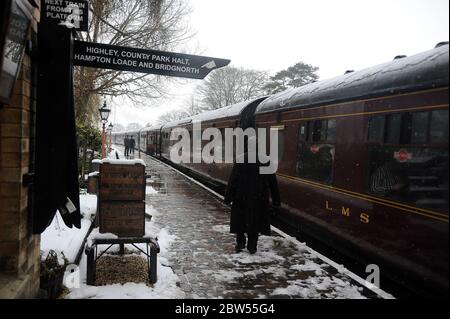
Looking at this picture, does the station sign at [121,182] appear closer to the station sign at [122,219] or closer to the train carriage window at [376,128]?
the station sign at [122,219]

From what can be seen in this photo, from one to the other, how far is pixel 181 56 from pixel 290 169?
3.89 metres

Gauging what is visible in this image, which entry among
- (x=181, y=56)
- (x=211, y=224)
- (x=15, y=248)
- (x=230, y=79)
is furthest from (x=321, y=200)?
(x=230, y=79)

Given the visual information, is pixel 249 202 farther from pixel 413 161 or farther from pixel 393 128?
pixel 413 161

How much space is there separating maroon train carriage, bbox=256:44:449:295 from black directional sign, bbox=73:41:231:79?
223 centimetres

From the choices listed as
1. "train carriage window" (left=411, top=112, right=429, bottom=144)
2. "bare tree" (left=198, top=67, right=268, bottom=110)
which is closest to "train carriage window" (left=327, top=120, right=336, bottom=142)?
"train carriage window" (left=411, top=112, right=429, bottom=144)

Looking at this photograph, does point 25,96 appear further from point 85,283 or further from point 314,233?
point 314,233

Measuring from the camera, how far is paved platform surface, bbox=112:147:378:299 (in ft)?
15.3

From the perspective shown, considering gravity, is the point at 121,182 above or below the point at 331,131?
below

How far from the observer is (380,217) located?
482 centimetres

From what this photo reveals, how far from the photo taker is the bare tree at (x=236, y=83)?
54562 millimetres

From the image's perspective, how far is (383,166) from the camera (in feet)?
16.0

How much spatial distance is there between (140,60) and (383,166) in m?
3.25

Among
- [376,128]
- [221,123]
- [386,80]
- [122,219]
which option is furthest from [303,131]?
[221,123]

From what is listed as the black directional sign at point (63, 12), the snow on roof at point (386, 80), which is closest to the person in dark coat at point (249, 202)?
the snow on roof at point (386, 80)
